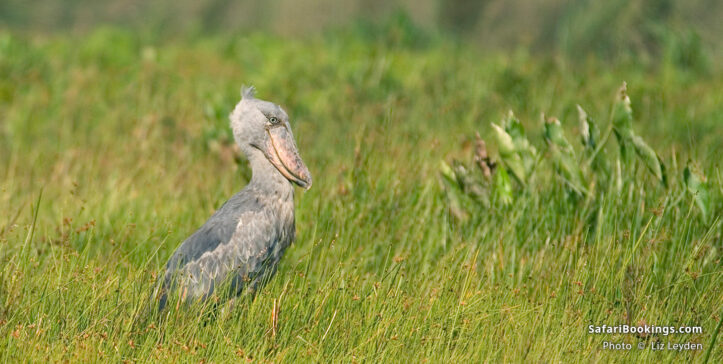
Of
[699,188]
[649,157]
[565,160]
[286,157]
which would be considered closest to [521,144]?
[565,160]

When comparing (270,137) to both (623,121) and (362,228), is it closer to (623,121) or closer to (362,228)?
(362,228)

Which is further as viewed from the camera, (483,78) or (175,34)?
(175,34)

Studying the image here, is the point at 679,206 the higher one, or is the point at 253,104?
the point at 253,104

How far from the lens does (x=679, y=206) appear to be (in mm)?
4805

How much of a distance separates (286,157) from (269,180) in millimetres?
168

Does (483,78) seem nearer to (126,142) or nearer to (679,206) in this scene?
(126,142)

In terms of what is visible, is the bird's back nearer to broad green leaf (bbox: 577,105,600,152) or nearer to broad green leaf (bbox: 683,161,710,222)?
broad green leaf (bbox: 577,105,600,152)

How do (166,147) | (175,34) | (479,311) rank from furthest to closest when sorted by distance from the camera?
(175,34)
(166,147)
(479,311)

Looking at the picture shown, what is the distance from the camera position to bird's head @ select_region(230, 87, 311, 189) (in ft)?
13.7

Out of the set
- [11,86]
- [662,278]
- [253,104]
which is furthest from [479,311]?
[11,86]

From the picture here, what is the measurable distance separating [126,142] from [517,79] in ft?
12.5

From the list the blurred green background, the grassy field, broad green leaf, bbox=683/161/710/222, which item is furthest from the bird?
the blurred green background

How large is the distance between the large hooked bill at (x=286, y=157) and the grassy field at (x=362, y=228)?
0.39m

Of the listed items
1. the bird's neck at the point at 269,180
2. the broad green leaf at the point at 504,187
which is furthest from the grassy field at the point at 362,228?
the bird's neck at the point at 269,180
